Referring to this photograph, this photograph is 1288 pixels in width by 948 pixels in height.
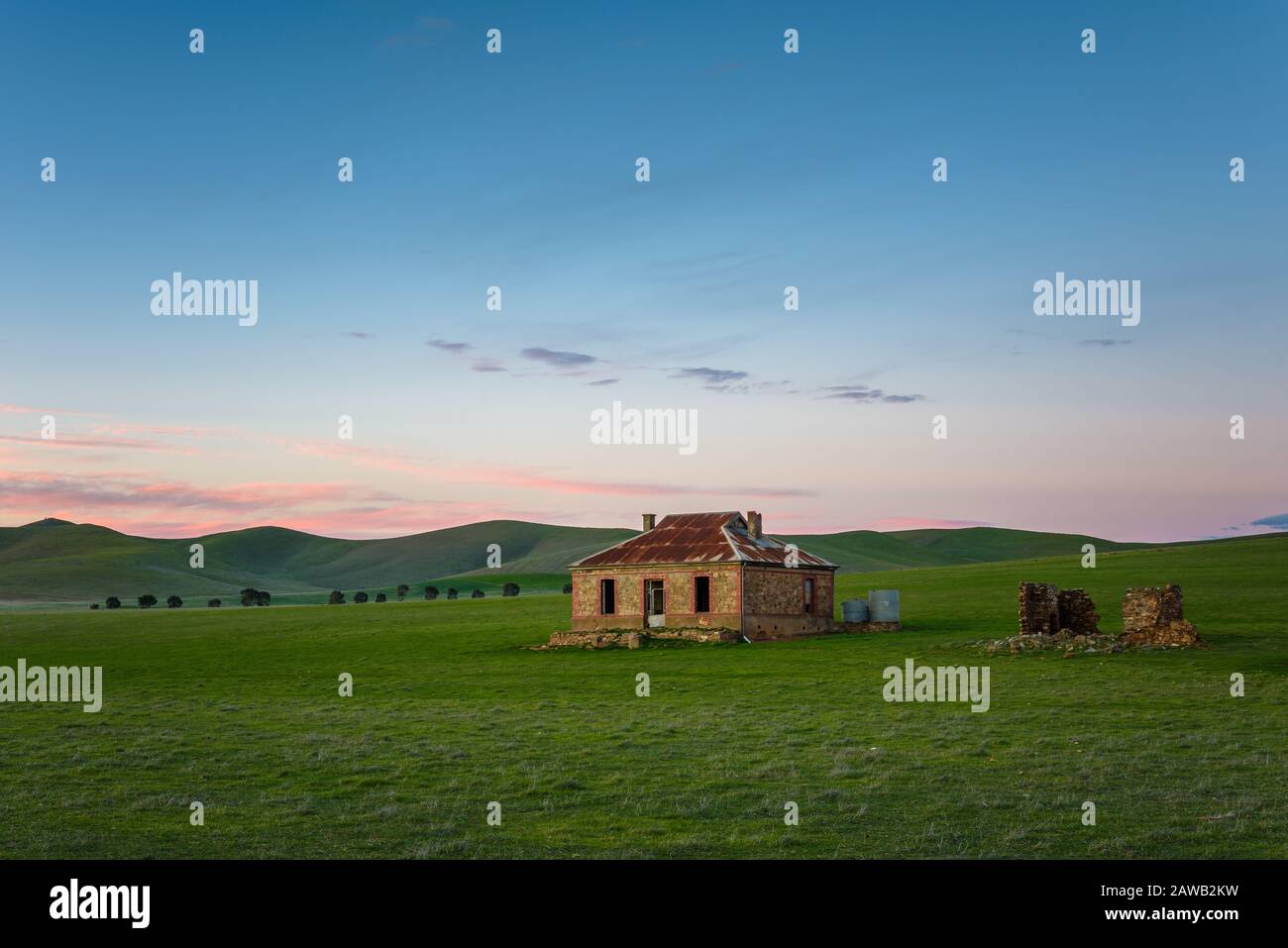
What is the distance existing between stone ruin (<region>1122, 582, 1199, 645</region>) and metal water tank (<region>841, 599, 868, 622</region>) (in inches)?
675

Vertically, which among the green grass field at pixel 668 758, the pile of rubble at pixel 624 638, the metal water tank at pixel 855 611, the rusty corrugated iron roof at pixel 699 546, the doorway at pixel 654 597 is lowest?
the green grass field at pixel 668 758

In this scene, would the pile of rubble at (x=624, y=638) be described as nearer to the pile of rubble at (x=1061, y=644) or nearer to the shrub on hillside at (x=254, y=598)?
the pile of rubble at (x=1061, y=644)

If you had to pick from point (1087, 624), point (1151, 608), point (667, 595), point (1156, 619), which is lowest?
point (1087, 624)

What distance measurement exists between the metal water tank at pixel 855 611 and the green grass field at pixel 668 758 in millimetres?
10729

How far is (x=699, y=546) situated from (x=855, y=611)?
361 inches

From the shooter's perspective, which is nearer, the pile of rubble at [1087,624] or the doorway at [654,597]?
the pile of rubble at [1087,624]

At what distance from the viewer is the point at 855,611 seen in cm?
6125

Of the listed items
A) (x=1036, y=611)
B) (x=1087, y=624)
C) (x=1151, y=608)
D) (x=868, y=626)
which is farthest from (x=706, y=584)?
(x=1151, y=608)

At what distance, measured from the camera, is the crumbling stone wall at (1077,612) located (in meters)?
47.9

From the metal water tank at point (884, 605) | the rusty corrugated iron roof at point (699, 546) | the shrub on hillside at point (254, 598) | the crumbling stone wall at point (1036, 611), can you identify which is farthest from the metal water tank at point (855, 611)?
the shrub on hillside at point (254, 598)

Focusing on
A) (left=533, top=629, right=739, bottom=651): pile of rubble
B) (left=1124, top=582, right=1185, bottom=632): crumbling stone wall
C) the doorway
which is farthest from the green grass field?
the doorway

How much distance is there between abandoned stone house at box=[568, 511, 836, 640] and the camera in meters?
56.0

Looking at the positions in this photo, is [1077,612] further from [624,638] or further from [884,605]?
[624,638]

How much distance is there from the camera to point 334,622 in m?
75.9
